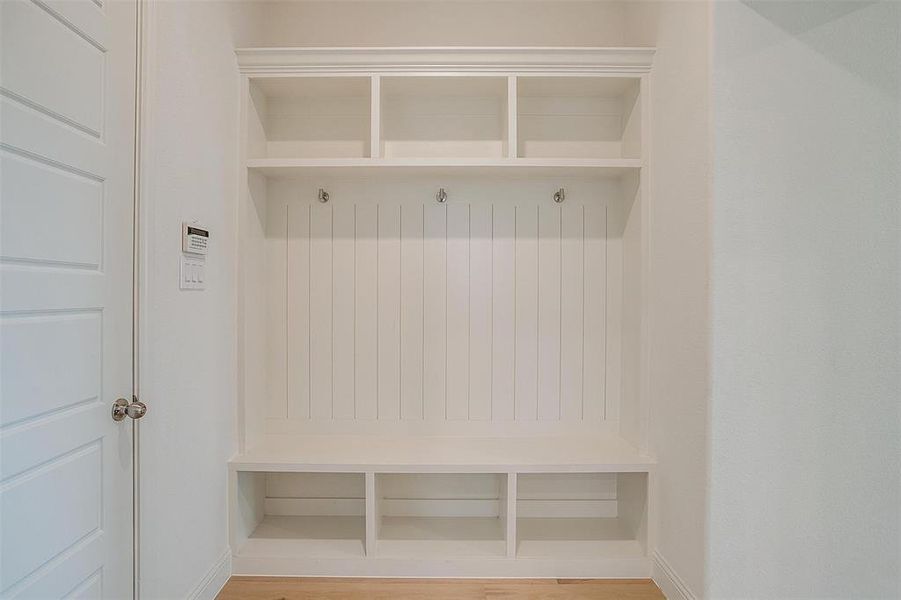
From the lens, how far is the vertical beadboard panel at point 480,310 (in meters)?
2.47

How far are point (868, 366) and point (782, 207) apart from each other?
584 mm

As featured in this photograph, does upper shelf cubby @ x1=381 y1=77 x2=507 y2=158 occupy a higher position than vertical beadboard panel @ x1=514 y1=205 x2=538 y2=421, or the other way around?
upper shelf cubby @ x1=381 y1=77 x2=507 y2=158

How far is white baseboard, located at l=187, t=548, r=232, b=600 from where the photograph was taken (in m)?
1.86

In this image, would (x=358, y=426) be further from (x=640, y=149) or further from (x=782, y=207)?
(x=782, y=207)

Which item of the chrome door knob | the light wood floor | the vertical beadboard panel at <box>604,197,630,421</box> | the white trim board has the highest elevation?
the vertical beadboard panel at <box>604,197,630,421</box>

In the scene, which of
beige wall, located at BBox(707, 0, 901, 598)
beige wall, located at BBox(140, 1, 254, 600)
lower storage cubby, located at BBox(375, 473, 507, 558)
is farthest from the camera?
lower storage cubby, located at BBox(375, 473, 507, 558)

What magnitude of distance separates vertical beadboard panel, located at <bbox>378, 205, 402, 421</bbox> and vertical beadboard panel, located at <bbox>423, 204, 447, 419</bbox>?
4.9 inches

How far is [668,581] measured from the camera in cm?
197

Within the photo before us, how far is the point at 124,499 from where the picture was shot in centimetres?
146

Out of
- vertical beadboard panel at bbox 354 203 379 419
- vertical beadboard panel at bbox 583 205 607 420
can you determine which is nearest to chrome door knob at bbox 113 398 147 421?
vertical beadboard panel at bbox 354 203 379 419

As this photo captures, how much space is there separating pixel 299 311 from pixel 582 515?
1602mm

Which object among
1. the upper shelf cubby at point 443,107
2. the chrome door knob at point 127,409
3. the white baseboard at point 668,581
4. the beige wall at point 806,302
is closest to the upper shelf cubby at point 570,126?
the upper shelf cubby at point 443,107

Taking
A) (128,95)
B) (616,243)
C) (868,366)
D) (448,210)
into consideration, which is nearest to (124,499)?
(128,95)

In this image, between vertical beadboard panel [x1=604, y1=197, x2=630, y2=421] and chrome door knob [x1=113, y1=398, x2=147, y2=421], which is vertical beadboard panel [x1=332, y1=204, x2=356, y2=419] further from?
vertical beadboard panel [x1=604, y1=197, x2=630, y2=421]
